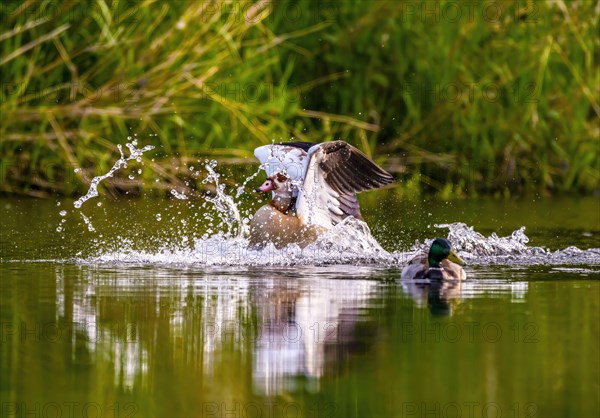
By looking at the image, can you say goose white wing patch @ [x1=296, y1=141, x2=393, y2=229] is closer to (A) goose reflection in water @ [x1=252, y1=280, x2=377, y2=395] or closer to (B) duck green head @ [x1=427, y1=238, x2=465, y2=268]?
(B) duck green head @ [x1=427, y1=238, x2=465, y2=268]

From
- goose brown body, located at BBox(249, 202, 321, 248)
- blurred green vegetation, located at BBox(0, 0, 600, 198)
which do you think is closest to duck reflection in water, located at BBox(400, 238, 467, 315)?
goose brown body, located at BBox(249, 202, 321, 248)

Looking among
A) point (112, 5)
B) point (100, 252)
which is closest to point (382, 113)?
point (112, 5)

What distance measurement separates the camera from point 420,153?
15.6 m

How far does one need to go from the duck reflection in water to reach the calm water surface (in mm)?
42

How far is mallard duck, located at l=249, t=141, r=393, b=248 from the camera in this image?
10797 millimetres

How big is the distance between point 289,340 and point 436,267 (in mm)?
2452

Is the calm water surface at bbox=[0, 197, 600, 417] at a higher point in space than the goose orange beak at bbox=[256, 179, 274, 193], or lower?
lower

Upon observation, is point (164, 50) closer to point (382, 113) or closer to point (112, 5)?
point (112, 5)

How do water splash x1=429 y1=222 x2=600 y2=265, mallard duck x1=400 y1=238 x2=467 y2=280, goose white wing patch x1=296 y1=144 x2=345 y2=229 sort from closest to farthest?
1. mallard duck x1=400 y1=238 x2=467 y2=280
2. water splash x1=429 y1=222 x2=600 y2=265
3. goose white wing patch x1=296 y1=144 x2=345 y2=229

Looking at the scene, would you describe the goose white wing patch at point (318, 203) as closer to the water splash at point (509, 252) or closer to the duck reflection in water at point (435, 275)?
the water splash at point (509, 252)

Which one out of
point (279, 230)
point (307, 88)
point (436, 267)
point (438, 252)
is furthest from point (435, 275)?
point (307, 88)

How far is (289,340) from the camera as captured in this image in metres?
6.92

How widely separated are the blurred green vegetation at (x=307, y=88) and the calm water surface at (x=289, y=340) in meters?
3.67

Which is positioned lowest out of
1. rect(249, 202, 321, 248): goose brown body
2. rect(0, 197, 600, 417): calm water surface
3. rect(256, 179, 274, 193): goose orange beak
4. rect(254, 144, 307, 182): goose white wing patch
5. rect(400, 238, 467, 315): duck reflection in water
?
rect(0, 197, 600, 417): calm water surface
